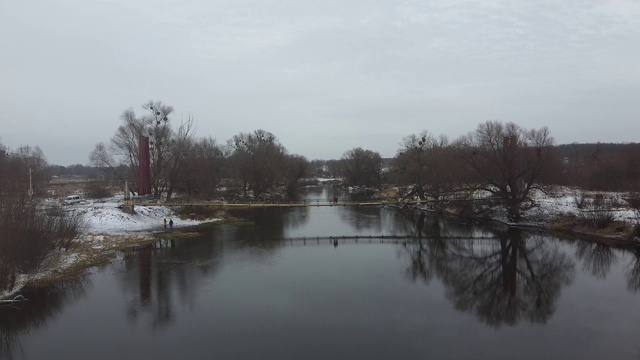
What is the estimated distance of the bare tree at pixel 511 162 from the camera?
38.5 meters

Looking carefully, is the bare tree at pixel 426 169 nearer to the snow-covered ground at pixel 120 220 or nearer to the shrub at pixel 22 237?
the snow-covered ground at pixel 120 220

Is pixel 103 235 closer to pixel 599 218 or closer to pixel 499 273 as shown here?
pixel 499 273

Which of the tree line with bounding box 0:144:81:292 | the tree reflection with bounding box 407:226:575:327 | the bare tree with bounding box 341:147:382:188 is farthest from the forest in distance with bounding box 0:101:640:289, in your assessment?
the bare tree with bounding box 341:147:382:188

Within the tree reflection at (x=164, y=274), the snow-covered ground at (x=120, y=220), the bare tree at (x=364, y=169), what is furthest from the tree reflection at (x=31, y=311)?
the bare tree at (x=364, y=169)

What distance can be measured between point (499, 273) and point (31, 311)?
71.4 feet

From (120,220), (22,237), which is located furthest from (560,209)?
(22,237)

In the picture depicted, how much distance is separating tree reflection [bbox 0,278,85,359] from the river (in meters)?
0.07

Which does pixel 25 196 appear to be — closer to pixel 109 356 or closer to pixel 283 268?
pixel 109 356

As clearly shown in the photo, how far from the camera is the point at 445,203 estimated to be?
51.0 meters

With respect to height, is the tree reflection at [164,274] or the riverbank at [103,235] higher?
the riverbank at [103,235]

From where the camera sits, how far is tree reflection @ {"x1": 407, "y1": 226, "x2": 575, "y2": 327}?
1665cm

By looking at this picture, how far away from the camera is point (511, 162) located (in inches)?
1524

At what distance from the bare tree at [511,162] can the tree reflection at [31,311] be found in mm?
34920

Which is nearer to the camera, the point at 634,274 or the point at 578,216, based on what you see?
the point at 634,274
